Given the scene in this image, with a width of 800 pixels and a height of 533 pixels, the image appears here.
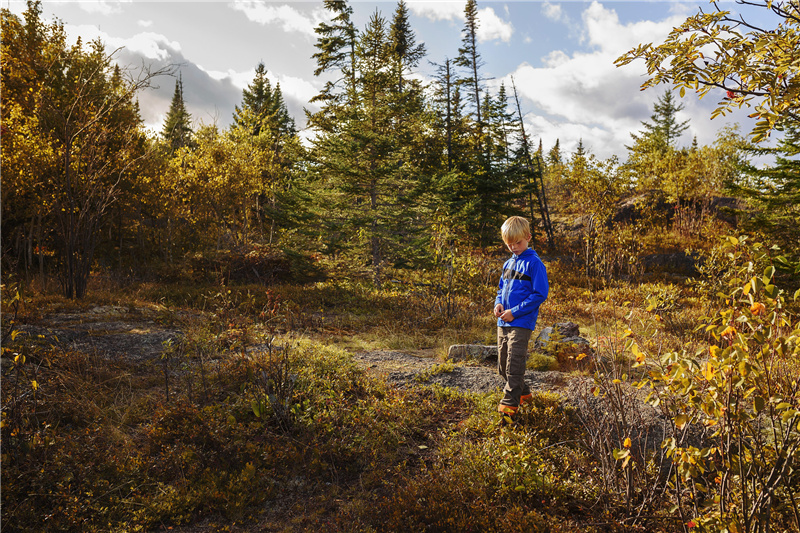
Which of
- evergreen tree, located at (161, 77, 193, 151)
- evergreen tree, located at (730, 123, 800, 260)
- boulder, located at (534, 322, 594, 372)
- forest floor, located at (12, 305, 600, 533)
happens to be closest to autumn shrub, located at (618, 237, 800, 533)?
forest floor, located at (12, 305, 600, 533)

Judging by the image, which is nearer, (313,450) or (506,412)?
(313,450)

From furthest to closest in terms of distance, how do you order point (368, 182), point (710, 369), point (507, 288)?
1. point (368, 182)
2. point (507, 288)
3. point (710, 369)

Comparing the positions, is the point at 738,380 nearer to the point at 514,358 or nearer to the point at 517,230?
the point at 514,358

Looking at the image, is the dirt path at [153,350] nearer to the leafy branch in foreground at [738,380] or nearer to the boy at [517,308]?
the boy at [517,308]

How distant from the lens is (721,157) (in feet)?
66.6

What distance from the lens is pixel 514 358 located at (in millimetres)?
3938

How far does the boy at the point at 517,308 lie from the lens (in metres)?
3.92

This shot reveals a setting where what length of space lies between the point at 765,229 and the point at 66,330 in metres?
15.8

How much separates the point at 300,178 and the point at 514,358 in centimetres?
1473

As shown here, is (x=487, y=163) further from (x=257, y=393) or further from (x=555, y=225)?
(x=257, y=393)

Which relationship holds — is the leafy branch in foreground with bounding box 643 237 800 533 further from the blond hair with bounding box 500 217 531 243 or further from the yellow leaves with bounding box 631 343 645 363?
the blond hair with bounding box 500 217 531 243

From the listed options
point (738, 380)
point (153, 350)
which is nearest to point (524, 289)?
point (738, 380)

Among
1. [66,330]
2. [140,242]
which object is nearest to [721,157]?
[66,330]

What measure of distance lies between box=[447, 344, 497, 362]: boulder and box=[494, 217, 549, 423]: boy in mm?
2008
